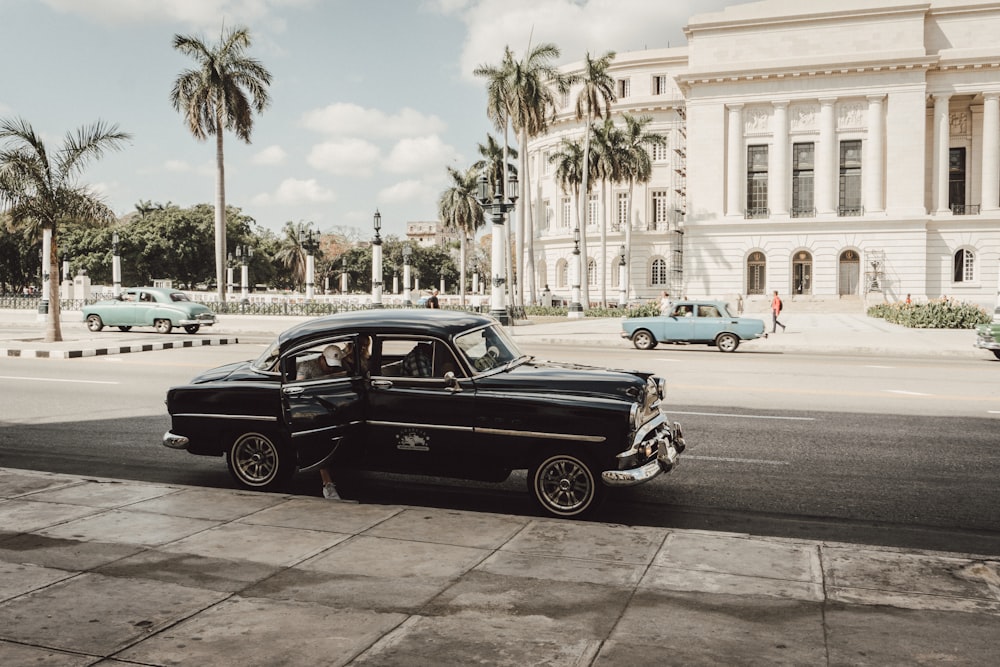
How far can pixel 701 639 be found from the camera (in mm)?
4289

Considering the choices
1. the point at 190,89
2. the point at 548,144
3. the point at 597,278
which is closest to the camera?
the point at 190,89

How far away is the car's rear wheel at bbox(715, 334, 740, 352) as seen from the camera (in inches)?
960

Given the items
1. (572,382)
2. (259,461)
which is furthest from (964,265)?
(259,461)

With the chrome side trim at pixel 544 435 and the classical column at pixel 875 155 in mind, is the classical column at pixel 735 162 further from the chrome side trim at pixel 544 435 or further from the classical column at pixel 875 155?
the chrome side trim at pixel 544 435

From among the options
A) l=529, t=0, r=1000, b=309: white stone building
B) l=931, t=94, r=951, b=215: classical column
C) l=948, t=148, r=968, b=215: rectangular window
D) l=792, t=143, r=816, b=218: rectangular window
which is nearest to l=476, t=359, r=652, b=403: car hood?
l=529, t=0, r=1000, b=309: white stone building

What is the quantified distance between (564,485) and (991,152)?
222 ft

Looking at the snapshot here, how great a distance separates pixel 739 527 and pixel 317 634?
3730 millimetres

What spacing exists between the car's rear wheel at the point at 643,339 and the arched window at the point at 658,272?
58.1 m

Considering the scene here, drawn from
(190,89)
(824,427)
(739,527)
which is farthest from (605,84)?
(739,527)

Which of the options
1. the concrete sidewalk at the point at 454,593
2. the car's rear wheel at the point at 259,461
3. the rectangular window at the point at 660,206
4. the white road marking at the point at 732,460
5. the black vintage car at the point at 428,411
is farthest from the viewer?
Result: the rectangular window at the point at 660,206

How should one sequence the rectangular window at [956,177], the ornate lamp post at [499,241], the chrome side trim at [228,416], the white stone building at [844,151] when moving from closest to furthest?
the chrome side trim at [228,416] → the ornate lamp post at [499,241] → the white stone building at [844,151] → the rectangular window at [956,177]

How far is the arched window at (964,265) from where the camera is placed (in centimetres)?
6188

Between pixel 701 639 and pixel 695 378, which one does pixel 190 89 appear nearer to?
pixel 695 378

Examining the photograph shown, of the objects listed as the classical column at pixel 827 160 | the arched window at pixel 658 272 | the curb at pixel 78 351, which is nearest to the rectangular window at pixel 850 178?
the classical column at pixel 827 160
